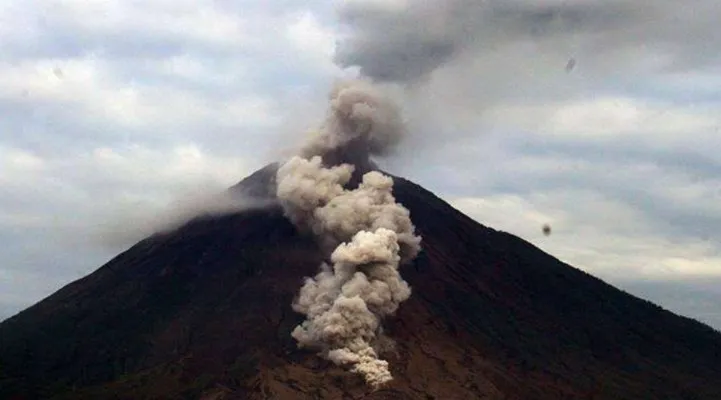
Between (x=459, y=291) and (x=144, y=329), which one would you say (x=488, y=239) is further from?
(x=144, y=329)

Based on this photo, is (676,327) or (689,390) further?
(676,327)

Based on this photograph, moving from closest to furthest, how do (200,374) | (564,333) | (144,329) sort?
(200,374), (144,329), (564,333)

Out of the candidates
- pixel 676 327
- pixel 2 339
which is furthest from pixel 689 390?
pixel 2 339

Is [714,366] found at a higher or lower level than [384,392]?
higher

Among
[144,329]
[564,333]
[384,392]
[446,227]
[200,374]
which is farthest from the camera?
[446,227]

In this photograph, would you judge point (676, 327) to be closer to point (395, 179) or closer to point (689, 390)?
point (689, 390)

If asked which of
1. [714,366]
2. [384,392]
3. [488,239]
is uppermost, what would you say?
[488,239]
